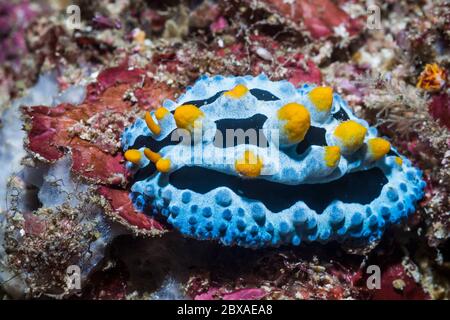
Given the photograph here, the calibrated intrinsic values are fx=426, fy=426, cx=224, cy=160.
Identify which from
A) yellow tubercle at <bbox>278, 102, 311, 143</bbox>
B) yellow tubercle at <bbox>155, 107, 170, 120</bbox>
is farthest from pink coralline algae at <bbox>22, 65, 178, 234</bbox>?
yellow tubercle at <bbox>278, 102, 311, 143</bbox>

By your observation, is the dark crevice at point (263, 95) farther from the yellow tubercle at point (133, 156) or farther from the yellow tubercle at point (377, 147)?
the yellow tubercle at point (133, 156)

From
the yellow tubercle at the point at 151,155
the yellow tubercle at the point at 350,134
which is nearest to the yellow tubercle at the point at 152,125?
the yellow tubercle at the point at 151,155

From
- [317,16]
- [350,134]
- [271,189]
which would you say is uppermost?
[317,16]

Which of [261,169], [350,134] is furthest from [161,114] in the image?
[350,134]

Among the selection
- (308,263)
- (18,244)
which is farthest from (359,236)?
(18,244)

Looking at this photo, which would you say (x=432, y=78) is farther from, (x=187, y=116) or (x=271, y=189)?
(x=187, y=116)

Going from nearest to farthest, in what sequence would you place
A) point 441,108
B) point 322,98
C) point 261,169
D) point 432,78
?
point 261,169
point 322,98
point 441,108
point 432,78

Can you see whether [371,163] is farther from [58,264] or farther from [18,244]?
[18,244]

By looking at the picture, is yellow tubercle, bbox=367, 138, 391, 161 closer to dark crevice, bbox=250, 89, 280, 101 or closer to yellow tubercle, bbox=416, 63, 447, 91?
dark crevice, bbox=250, 89, 280, 101
